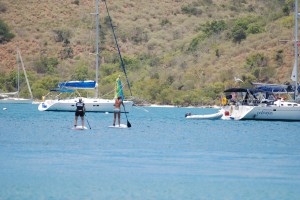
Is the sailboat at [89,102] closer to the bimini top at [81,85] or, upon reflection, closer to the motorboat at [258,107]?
the bimini top at [81,85]

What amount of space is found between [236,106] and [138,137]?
21.4 m

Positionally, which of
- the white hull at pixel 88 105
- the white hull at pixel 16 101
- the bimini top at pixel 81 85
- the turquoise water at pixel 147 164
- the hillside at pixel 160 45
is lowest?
the white hull at pixel 16 101

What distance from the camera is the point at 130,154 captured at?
120 feet

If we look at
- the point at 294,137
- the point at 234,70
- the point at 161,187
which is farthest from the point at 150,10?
the point at 161,187

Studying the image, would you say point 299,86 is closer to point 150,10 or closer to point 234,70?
point 234,70

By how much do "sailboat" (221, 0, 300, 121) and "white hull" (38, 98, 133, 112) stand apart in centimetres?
1283

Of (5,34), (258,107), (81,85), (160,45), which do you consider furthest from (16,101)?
(258,107)

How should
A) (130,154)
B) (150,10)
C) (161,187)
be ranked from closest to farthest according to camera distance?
(161,187) → (130,154) → (150,10)

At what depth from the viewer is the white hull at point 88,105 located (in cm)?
7825

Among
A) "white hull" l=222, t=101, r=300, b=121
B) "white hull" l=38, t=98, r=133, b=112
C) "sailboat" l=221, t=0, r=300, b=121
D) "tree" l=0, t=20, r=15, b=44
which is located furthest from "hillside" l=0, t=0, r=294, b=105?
"white hull" l=222, t=101, r=300, b=121

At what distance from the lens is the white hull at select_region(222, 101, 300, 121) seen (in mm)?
63969

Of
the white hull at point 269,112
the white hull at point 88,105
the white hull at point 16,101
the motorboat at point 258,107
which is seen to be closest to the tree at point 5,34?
the white hull at point 16,101

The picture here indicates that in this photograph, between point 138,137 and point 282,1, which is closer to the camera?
point 138,137

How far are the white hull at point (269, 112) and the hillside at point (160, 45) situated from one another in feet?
91.4
